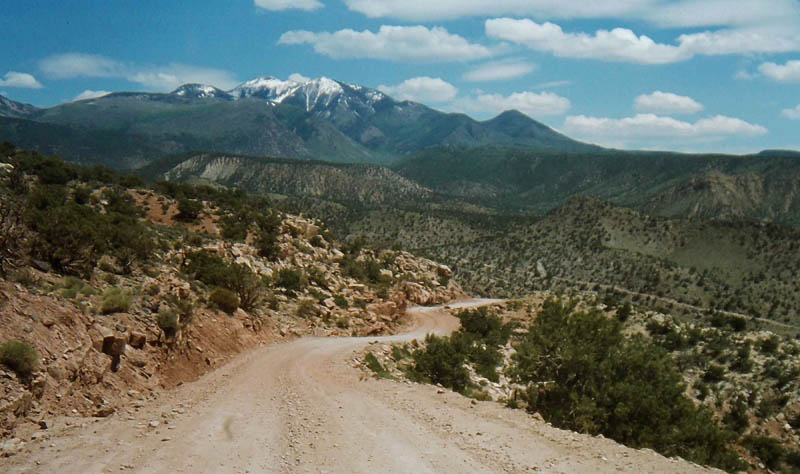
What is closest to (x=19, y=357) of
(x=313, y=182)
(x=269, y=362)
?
(x=269, y=362)

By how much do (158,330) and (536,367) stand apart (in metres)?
10.8

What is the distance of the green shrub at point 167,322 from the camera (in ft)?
45.5

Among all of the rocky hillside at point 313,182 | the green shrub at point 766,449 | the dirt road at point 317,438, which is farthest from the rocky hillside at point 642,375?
the rocky hillside at point 313,182

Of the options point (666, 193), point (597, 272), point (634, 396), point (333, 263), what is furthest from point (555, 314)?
point (666, 193)

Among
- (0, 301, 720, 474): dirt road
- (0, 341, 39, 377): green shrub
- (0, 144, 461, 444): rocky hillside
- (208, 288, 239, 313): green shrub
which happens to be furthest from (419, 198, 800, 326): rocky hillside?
(0, 341, 39, 377): green shrub

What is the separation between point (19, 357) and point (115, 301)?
411cm

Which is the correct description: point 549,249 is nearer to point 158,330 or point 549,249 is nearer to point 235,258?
point 235,258

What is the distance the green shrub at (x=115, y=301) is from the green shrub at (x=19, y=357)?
3.51 metres

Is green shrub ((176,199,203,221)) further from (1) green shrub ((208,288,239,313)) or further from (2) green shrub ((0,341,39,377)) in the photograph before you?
(2) green shrub ((0,341,39,377))

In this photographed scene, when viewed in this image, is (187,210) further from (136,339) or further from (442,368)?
(442,368)

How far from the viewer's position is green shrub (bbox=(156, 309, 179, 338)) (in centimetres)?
1386

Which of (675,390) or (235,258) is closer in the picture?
(675,390)

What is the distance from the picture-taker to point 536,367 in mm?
14695

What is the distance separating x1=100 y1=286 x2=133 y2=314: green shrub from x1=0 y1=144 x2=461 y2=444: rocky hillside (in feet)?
0.13
